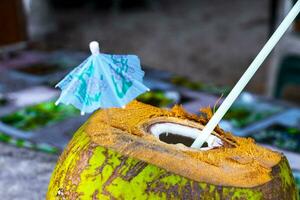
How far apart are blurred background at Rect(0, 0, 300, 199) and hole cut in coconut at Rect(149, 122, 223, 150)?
0.54 meters

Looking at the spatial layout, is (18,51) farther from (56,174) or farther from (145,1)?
(145,1)

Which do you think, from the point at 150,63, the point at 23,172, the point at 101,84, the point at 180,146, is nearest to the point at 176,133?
the point at 180,146

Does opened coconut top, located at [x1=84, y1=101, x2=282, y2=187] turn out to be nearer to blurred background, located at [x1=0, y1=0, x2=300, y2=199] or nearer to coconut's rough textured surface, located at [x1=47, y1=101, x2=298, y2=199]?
coconut's rough textured surface, located at [x1=47, y1=101, x2=298, y2=199]

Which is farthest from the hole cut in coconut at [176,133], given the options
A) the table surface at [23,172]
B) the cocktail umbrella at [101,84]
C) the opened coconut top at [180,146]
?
the table surface at [23,172]

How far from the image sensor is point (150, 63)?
4.61 metres

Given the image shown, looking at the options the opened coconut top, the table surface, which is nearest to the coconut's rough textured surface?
the opened coconut top

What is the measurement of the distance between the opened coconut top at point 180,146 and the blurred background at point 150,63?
0.52 m

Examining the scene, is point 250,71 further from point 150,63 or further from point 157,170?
point 150,63

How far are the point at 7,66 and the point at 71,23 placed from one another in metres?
3.71

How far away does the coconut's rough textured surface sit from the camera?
843mm

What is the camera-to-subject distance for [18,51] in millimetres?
2908

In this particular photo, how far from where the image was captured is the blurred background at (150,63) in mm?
1774

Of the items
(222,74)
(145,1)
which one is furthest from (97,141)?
(145,1)

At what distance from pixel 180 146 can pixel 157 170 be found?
8 centimetres
